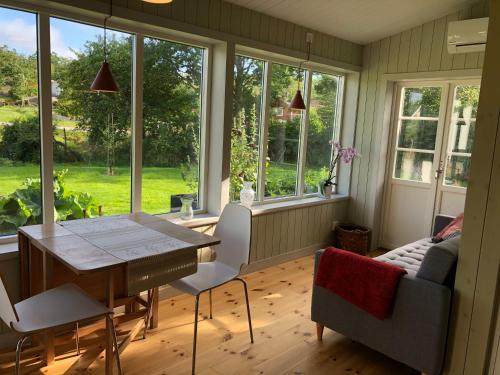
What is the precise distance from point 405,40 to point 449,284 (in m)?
3.11

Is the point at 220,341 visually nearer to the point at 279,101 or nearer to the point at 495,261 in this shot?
the point at 495,261

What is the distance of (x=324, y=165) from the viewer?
4.99 m

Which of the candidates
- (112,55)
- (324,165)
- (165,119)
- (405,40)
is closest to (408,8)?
(405,40)

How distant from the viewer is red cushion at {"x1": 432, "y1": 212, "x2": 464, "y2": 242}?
11.3ft

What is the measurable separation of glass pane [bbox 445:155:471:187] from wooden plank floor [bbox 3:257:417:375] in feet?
7.43

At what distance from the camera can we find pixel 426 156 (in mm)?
4594

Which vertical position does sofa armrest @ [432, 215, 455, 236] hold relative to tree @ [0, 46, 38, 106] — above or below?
below

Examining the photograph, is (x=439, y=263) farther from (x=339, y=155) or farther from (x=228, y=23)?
(x=339, y=155)

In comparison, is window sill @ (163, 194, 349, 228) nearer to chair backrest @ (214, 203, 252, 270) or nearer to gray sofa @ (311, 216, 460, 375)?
chair backrest @ (214, 203, 252, 270)

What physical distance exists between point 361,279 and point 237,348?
0.93 metres

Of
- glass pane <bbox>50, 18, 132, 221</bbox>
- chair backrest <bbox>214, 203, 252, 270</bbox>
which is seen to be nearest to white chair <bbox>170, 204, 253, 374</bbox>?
chair backrest <bbox>214, 203, 252, 270</bbox>

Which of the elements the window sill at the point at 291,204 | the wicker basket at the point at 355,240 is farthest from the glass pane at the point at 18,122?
the wicker basket at the point at 355,240

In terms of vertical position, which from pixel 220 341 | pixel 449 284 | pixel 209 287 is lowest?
pixel 220 341

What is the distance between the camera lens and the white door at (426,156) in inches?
170
